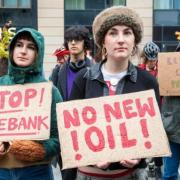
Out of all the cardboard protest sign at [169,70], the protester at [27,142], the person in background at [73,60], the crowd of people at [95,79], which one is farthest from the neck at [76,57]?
the protester at [27,142]

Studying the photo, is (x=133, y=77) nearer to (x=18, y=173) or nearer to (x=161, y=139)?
(x=161, y=139)

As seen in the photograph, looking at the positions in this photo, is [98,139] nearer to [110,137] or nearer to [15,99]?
[110,137]

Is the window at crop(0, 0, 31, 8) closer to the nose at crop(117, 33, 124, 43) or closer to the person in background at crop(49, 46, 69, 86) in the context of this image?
the person in background at crop(49, 46, 69, 86)

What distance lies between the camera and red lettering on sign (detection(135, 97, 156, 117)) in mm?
3391

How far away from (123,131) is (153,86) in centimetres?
37

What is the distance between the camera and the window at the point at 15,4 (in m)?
27.0

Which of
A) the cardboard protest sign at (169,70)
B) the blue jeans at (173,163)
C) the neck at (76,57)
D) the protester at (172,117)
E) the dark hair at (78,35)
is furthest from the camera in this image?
the dark hair at (78,35)

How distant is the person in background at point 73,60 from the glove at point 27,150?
2168 mm

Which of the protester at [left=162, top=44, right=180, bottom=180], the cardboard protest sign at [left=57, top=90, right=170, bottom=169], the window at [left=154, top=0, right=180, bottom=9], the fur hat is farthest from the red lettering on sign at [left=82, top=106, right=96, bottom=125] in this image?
the window at [left=154, top=0, right=180, bottom=9]

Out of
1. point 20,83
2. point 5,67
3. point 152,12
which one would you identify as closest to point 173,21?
point 152,12

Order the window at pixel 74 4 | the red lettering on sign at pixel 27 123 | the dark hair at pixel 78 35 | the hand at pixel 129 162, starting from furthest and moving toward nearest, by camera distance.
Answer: the window at pixel 74 4, the dark hair at pixel 78 35, the red lettering on sign at pixel 27 123, the hand at pixel 129 162

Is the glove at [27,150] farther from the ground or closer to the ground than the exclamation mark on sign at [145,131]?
closer to the ground

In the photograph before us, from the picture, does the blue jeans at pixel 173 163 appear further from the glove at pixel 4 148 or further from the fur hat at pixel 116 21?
the glove at pixel 4 148

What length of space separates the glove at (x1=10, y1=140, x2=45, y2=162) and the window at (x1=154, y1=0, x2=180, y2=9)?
2447 cm
